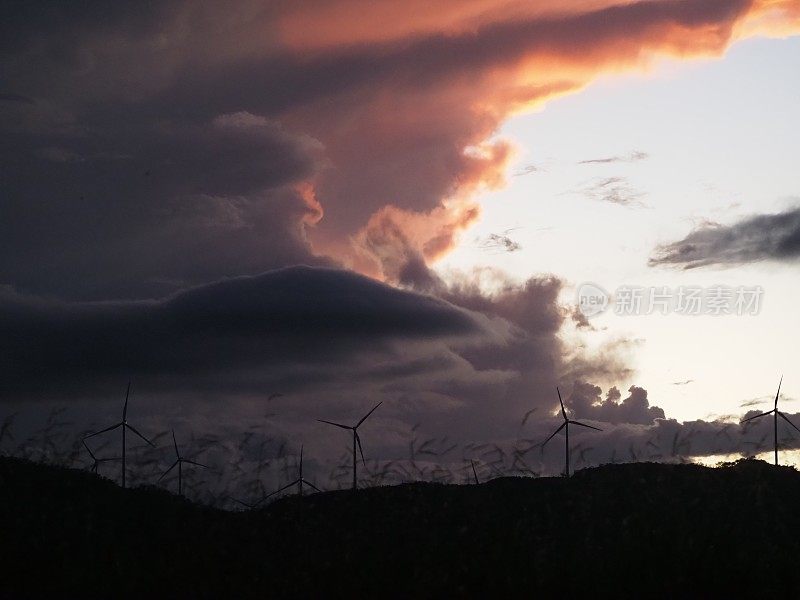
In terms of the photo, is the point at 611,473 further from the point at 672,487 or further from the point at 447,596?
the point at 447,596

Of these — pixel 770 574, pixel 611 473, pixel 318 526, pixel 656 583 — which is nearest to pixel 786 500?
pixel 611 473

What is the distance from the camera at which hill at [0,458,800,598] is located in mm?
44406

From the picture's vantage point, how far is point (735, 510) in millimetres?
90500

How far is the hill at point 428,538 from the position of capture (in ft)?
146

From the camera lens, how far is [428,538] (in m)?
75.2

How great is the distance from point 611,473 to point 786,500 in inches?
685

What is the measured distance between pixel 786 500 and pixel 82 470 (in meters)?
75.6

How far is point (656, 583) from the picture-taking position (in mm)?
43156

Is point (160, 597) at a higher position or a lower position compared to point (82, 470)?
lower

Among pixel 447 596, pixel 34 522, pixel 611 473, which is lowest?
pixel 447 596

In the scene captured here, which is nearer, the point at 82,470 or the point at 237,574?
the point at 237,574

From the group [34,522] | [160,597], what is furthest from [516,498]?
[160,597]

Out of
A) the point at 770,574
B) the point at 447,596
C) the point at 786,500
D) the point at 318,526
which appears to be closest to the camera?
the point at 447,596

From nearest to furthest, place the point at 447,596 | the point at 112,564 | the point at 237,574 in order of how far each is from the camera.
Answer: the point at 447,596, the point at 237,574, the point at 112,564
